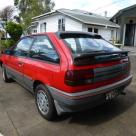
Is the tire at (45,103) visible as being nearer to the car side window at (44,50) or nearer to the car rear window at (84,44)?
the car side window at (44,50)

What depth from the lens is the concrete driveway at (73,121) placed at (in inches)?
127

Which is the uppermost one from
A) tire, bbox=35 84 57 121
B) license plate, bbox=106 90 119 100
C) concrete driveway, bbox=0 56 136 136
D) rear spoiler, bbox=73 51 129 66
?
rear spoiler, bbox=73 51 129 66

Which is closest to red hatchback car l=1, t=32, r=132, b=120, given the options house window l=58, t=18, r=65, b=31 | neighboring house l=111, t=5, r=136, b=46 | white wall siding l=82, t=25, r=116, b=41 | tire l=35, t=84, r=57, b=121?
tire l=35, t=84, r=57, b=121

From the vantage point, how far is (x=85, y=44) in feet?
12.3

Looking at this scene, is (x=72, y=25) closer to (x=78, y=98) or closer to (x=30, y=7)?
(x=30, y=7)

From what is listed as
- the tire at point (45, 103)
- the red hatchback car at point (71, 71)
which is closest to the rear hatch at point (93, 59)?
the red hatchback car at point (71, 71)

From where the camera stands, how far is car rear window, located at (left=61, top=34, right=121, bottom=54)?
3445 mm

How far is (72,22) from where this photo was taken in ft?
69.1

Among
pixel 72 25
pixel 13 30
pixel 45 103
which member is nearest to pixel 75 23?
pixel 72 25

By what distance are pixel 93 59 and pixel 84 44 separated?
0.71m

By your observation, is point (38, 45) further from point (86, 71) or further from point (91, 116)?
point (91, 116)

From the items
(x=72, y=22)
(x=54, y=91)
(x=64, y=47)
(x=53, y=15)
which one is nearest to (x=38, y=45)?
(x=64, y=47)

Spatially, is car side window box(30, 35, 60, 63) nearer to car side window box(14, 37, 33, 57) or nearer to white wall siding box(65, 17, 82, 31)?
car side window box(14, 37, 33, 57)

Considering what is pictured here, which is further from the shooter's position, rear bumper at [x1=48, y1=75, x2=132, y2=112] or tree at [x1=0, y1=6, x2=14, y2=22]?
tree at [x1=0, y1=6, x2=14, y2=22]
